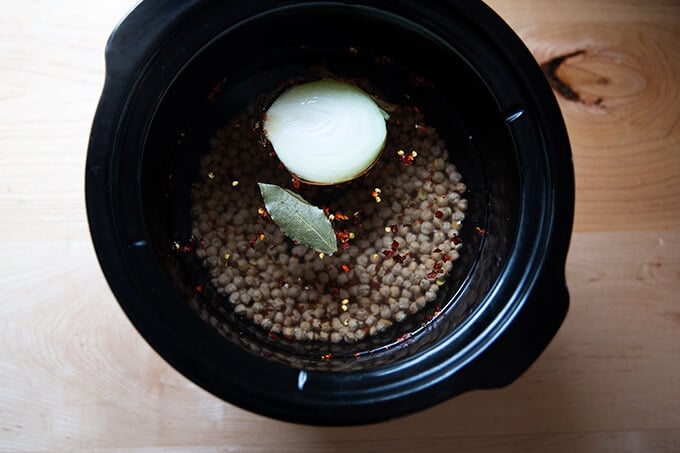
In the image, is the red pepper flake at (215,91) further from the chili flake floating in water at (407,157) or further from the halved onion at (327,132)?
the chili flake floating in water at (407,157)

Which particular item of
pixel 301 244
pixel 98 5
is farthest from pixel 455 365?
pixel 98 5

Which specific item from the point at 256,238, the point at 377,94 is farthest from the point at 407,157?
the point at 256,238

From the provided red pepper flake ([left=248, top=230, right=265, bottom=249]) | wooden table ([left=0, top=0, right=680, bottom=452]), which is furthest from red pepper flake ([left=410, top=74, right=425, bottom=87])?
red pepper flake ([left=248, top=230, right=265, bottom=249])

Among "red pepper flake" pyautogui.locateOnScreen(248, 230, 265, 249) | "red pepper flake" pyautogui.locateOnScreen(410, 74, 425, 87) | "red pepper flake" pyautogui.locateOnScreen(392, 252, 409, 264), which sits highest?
"red pepper flake" pyautogui.locateOnScreen(410, 74, 425, 87)

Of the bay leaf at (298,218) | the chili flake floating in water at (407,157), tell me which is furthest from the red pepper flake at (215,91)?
the chili flake floating in water at (407,157)

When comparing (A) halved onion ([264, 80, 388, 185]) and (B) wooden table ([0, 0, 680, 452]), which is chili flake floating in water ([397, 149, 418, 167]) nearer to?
(A) halved onion ([264, 80, 388, 185])
